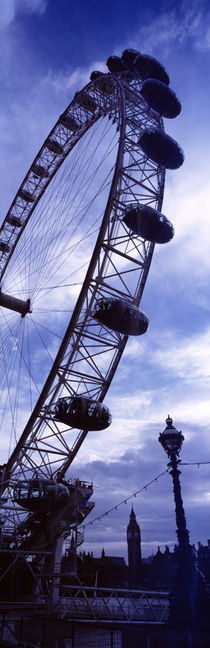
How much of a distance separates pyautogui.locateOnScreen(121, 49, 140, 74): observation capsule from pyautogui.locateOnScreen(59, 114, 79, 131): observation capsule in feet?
20.1

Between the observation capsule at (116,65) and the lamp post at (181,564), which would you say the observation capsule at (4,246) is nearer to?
the observation capsule at (116,65)

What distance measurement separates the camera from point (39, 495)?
22.1m

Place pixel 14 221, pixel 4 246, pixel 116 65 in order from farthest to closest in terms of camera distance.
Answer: pixel 4 246, pixel 14 221, pixel 116 65

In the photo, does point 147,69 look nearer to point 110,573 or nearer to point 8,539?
point 8,539

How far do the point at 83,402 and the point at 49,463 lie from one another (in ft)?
24.3

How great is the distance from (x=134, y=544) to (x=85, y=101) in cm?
13332

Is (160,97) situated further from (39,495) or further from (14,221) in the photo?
(39,495)

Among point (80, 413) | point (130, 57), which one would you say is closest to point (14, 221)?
point (130, 57)

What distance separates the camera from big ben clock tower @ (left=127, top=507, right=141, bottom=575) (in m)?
126

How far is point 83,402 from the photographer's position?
1992 centimetres

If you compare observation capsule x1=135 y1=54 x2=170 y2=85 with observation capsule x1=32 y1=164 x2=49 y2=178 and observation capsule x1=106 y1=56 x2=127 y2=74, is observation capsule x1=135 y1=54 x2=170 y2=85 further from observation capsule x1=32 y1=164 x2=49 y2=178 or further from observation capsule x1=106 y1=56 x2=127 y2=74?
observation capsule x1=32 y1=164 x2=49 y2=178

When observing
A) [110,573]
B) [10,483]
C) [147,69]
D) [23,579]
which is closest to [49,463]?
[10,483]

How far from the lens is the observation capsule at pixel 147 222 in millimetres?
21828

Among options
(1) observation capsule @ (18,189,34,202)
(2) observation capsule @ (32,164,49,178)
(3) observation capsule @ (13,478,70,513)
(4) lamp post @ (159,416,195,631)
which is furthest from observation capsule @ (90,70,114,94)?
(3) observation capsule @ (13,478,70,513)
